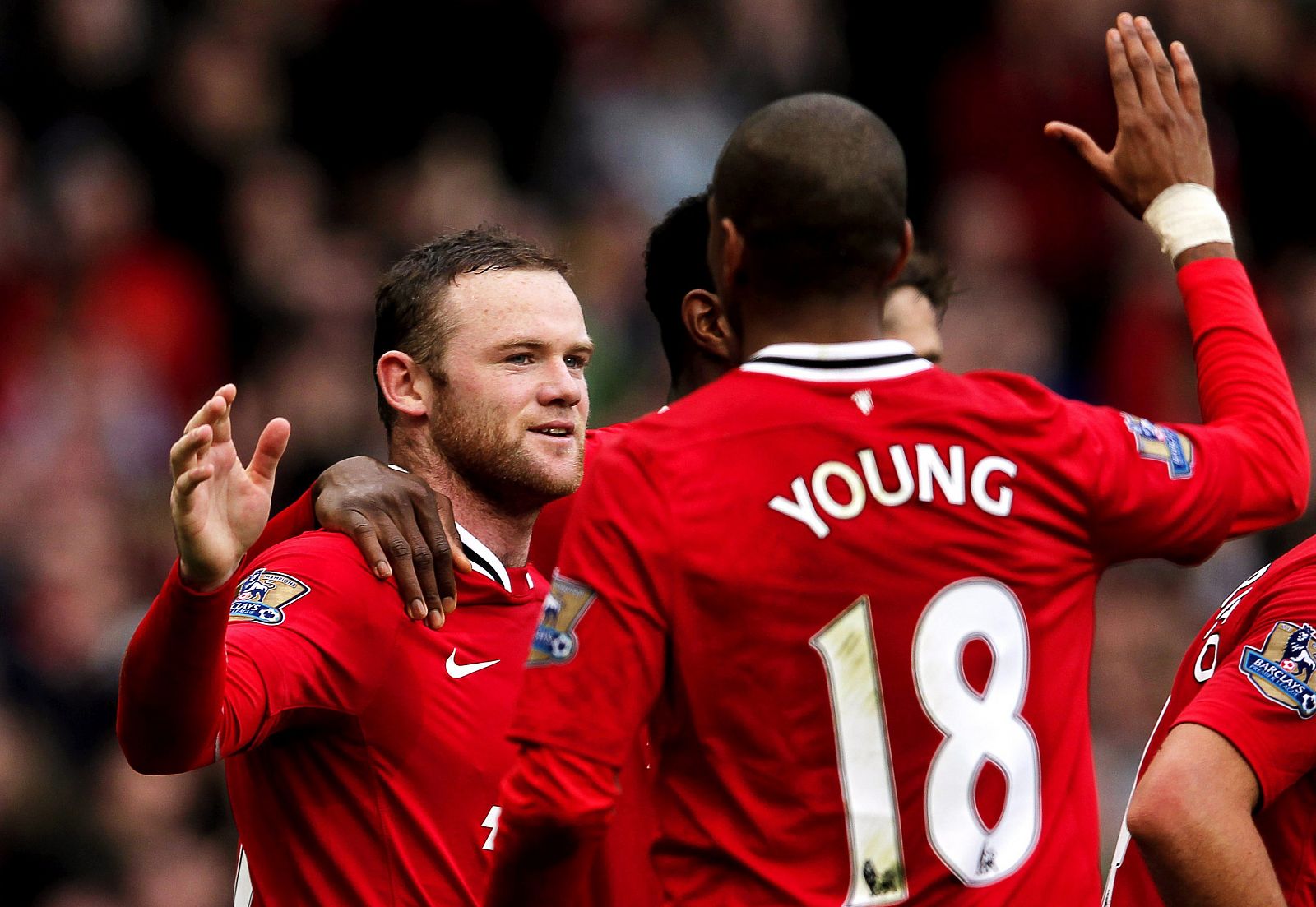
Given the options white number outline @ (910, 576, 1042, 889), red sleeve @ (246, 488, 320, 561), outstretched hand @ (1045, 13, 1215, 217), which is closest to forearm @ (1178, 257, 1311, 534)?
outstretched hand @ (1045, 13, 1215, 217)

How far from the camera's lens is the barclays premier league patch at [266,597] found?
11.7 ft

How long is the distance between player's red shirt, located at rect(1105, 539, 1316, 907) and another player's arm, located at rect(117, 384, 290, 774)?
1655mm

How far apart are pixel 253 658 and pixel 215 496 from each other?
399 mm

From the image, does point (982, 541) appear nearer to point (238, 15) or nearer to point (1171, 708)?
point (1171, 708)

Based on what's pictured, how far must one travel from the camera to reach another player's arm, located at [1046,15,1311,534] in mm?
2893

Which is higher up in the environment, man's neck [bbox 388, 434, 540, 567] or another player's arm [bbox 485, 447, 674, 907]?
another player's arm [bbox 485, 447, 674, 907]

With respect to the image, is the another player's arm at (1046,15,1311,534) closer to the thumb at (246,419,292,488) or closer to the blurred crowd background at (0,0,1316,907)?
the thumb at (246,419,292,488)

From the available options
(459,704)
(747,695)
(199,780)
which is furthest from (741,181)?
(199,780)

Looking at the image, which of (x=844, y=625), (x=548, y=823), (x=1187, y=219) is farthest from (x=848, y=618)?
(x=1187, y=219)

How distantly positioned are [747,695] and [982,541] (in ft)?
1.39

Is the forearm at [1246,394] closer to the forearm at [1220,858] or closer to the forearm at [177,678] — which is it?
the forearm at [1220,858]

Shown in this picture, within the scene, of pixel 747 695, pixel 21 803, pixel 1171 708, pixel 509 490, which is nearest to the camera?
pixel 747 695

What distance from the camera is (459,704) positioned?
374cm

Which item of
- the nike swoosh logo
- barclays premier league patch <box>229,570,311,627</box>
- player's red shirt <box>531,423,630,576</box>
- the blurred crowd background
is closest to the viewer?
barclays premier league patch <box>229,570,311,627</box>
